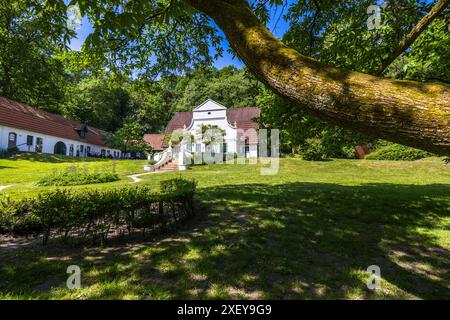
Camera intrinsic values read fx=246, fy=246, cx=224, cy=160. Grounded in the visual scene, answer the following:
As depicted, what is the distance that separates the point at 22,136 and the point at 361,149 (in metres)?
47.7

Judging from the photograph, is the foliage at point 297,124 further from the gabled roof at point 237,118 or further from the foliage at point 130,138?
the foliage at point 130,138

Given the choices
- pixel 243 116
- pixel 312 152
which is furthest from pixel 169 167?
pixel 243 116

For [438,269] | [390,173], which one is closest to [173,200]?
[438,269]

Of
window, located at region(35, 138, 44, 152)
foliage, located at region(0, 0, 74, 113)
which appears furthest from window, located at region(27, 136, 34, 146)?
foliage, located at region(0, 0, 74, 113)

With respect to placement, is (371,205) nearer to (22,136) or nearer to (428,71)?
(428,71)

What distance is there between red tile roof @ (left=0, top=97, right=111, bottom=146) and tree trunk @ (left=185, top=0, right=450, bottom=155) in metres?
37.7

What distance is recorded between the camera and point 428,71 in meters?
7.33

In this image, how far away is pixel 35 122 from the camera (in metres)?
34.5

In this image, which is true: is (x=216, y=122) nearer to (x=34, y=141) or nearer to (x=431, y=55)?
(x=34, y=141)

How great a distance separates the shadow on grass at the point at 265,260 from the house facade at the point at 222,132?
91.1 feet

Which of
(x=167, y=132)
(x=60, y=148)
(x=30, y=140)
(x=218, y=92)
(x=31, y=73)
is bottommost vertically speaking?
(x=60, y=148)

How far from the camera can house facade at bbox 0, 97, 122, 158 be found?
30.5 metres

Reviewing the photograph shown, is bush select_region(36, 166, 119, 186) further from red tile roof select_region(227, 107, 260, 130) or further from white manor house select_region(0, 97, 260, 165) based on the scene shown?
red tile roof select_region(227, 107, 260, 130)

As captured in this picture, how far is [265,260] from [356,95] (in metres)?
3.39
